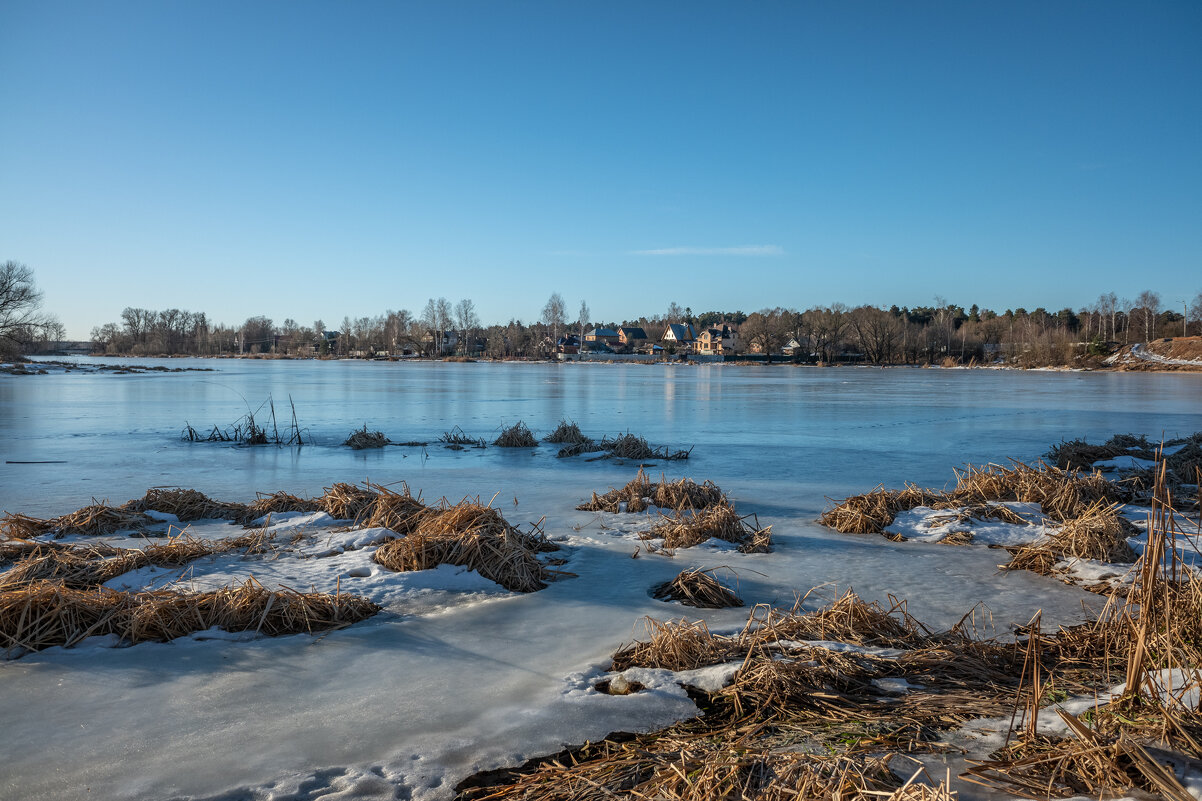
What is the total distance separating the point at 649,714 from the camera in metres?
3.22

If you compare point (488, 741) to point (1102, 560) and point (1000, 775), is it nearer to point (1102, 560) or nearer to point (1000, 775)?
point (1000, 775)

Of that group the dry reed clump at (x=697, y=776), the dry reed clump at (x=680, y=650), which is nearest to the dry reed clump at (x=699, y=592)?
the dry reed clump at (x=680, y=650)

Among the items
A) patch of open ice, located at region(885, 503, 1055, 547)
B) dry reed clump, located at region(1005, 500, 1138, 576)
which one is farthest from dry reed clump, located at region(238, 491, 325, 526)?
dry reed clump, located at region(1005, 500, 1138, 576)

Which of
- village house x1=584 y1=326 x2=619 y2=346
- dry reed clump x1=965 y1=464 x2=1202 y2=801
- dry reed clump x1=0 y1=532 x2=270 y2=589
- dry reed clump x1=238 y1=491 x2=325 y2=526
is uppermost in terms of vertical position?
village house x1=584 y1=326 x2=619 y2=346

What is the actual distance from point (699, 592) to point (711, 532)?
1.86 meters

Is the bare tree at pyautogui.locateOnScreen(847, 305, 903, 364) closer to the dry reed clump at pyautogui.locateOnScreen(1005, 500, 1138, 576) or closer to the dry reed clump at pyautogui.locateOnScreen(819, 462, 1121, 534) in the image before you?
the dry reed clump at pyautogui.locateOnScreen(819, 462, 1121, 534)

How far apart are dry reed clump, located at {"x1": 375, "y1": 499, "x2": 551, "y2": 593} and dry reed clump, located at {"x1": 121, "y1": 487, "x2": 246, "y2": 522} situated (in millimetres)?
3019

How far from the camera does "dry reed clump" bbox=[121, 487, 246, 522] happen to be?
767cm

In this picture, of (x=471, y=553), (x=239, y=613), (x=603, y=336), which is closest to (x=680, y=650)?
(x=471, y=553)

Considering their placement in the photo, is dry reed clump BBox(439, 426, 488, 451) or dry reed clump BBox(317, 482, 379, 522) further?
dry reed clump BBox(439, 426, 488, 451)

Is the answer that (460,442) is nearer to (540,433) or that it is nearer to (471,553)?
(540,433)

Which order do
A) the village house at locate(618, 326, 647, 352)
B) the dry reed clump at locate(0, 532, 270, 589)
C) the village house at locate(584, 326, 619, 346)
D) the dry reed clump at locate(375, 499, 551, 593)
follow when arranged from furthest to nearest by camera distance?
1. the village house at locate(618, 326, 647, 352)
2. the village house at locate(584, 326, 619, 346)
3. the dry reed clump at locate(375, 499, 551, 593)
4. the dry reed clump at locate(0, 532, 270, 589)

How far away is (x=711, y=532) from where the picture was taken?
6.88m

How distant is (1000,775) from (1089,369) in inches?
3099
